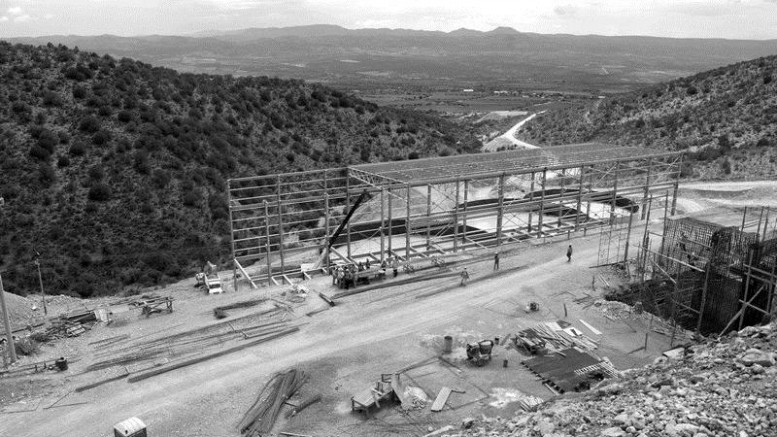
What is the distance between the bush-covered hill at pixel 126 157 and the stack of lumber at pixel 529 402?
20.4 meters

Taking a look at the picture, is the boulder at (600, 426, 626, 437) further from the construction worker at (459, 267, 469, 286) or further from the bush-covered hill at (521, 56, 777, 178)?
the bush-covered hill at (521, 56, 777, 178)

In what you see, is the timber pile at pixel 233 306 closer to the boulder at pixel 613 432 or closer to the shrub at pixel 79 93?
the boulder at pixel 613 432

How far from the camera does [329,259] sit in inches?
1115

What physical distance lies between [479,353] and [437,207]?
599 inches

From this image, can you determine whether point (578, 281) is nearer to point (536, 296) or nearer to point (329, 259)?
point (536, 296)

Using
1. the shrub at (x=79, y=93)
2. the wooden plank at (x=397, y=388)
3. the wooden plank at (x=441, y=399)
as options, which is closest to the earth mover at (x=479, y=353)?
the wooden plank at (x=441, y=399)

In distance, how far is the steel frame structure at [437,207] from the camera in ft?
91.4

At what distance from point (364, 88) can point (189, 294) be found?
436ft

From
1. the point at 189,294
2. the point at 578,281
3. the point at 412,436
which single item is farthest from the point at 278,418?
the point at 578,281

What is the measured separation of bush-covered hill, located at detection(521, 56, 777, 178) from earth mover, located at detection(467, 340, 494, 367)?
31934 mm

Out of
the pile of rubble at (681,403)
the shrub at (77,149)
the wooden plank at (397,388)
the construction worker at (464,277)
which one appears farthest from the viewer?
the shrub at (77,149)

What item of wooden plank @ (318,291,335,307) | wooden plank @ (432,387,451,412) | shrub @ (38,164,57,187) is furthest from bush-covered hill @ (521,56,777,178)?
shrub @ (38,164,57,187)

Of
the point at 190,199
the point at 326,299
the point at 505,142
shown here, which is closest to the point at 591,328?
the point at 326,299

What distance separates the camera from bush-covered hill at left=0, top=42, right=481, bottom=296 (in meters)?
30.8
